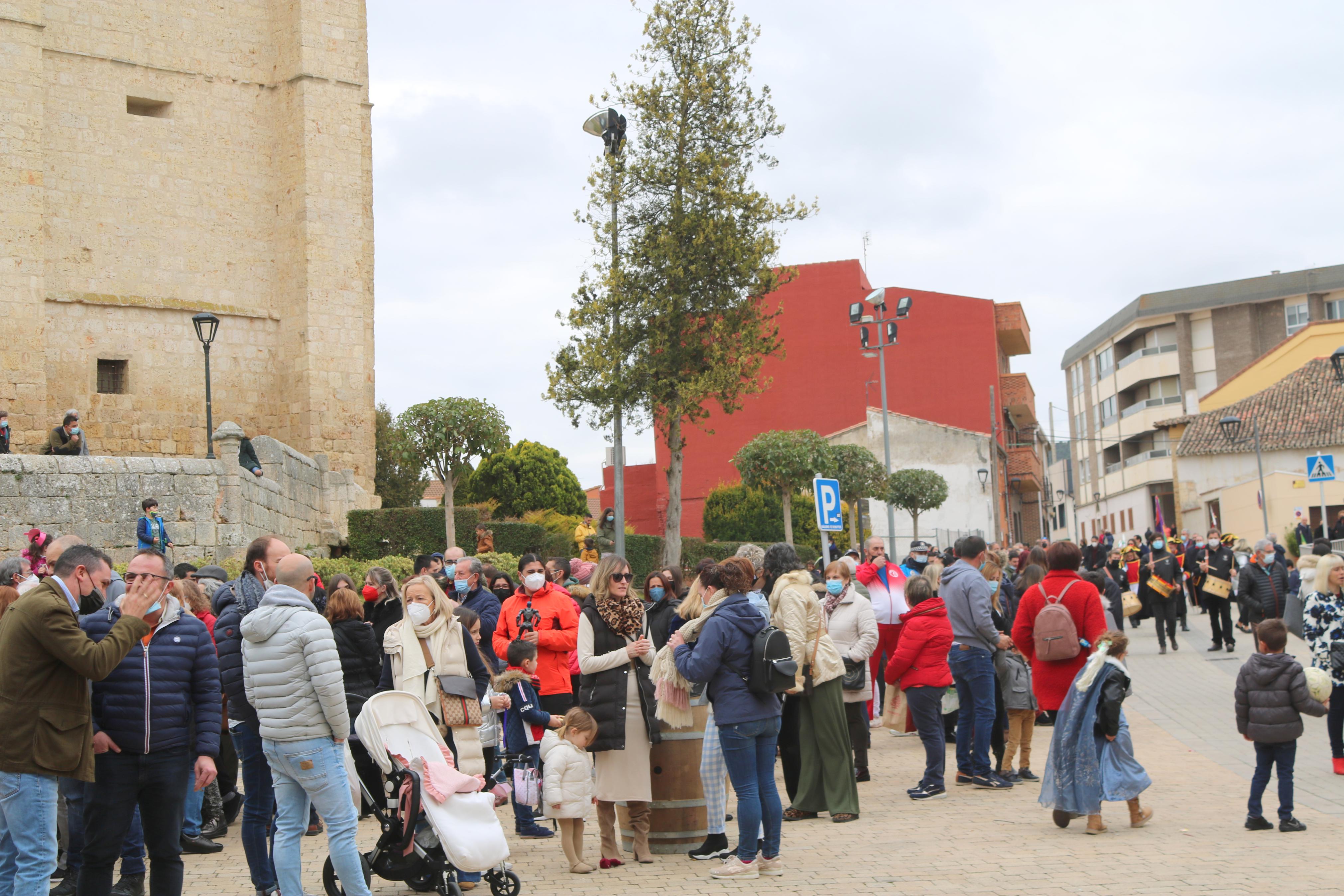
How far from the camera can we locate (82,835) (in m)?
6.08

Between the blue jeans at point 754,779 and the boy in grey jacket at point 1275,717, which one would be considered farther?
the boy in grey jacket at point 1275,717

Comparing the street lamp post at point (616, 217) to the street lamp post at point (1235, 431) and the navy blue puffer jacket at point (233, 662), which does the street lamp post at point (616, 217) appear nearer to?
the navy blue puffer jacket at point (233, 662)

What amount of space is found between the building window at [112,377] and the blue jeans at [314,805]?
21.8 meters

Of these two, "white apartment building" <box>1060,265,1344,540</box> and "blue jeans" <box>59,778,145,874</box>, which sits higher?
"white apartment building" <box>1060,265,1344,540</box>

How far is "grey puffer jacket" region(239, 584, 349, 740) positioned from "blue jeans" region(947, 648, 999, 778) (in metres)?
5.24

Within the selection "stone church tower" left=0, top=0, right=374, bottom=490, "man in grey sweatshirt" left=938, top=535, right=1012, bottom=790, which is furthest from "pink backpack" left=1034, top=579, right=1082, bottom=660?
"stone church tower" left=0, top=0, right=374, bottom=490

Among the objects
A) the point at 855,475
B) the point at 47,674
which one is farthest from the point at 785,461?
the point at 47,674

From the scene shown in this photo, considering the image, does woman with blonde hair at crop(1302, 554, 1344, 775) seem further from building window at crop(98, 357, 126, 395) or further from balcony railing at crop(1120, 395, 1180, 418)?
balcony railing at crop(1120, 395, 1180, 418)

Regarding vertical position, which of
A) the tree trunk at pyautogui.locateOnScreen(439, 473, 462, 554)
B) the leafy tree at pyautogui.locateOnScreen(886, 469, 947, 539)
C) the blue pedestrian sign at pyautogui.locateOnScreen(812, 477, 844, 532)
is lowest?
the blue pedestrian sign at pyautogui.locateOnScreen(812, 477, 844, 532)

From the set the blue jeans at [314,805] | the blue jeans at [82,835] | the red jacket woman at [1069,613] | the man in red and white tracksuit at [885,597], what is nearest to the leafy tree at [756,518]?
the man in red and white tracksuit at [885,597]

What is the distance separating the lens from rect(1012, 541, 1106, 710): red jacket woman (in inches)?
339

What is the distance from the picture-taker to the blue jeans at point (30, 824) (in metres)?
5.04

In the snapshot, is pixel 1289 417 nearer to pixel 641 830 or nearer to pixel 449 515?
pixel 449 515

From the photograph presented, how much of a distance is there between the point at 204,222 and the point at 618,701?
2234cm
